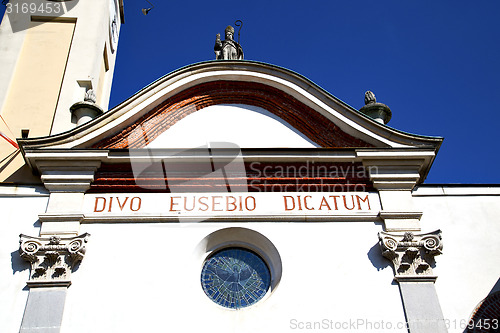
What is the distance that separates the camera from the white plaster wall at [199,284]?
959 centimetres

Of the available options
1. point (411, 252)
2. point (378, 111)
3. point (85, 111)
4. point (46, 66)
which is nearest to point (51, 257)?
point (85, 111)

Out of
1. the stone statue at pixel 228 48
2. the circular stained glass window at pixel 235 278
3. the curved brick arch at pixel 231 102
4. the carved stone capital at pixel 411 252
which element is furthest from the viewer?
the stone statue at pixel 228 48

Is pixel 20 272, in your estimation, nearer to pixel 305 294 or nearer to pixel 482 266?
pixel 305 294

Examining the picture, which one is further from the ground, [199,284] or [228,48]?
[228,48]

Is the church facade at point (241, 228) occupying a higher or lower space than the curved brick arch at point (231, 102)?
lower

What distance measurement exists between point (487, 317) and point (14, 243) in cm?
807

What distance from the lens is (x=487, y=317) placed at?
975 centimetres

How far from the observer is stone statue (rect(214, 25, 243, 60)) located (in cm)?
1423

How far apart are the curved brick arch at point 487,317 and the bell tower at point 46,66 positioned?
8.81 metres

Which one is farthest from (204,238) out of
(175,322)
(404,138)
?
(404,138)

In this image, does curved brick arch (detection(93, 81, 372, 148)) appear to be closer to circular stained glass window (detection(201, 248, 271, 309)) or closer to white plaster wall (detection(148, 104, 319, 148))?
white plaster wall (detection(148, 104, 319, 148))

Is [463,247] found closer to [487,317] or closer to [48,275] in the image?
[487,317]

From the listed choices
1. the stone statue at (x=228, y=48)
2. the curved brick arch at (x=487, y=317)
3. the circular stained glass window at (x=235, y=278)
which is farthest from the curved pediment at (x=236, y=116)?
the curved brick arch at (x=487, y=317)

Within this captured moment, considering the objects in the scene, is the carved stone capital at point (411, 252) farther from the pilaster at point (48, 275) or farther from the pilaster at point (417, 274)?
the pilaster at point (48, 275)
